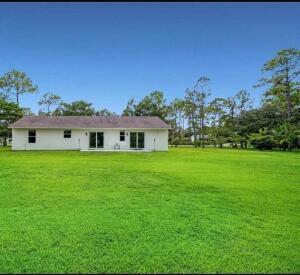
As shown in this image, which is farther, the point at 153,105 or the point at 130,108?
the point at 130,108

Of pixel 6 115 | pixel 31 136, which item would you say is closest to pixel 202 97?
pixel 31 136

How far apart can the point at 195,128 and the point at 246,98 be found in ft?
26.7

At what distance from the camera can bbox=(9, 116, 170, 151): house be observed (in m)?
25.5

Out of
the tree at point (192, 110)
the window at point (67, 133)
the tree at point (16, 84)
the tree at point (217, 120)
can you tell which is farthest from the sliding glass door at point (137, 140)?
the tree at point (16, 84)

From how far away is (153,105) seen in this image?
47.6m

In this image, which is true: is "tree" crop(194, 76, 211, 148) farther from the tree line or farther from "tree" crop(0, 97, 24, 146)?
"tree" crop(0, 97, 24, 146)

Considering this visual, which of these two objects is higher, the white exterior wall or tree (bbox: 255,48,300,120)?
tree (bbox: 255,48,300,120)

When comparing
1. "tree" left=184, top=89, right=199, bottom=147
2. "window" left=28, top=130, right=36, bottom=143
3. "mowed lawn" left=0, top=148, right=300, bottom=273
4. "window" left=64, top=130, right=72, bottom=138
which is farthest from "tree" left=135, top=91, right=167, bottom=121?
"mowed lawn" left=0, top=148, right=300, bottom=273

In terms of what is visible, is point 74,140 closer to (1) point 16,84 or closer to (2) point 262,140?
(1) point 16,84

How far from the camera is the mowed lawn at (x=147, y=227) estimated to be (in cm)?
366

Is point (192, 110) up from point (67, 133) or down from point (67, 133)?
up

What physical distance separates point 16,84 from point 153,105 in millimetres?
19746

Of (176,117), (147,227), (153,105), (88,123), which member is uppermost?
(153,105)

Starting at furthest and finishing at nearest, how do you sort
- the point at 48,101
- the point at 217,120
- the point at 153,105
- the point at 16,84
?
1. the point at 153,105
2. the point at 48,101
3. the point at 217,120
4. the point at 16,84
